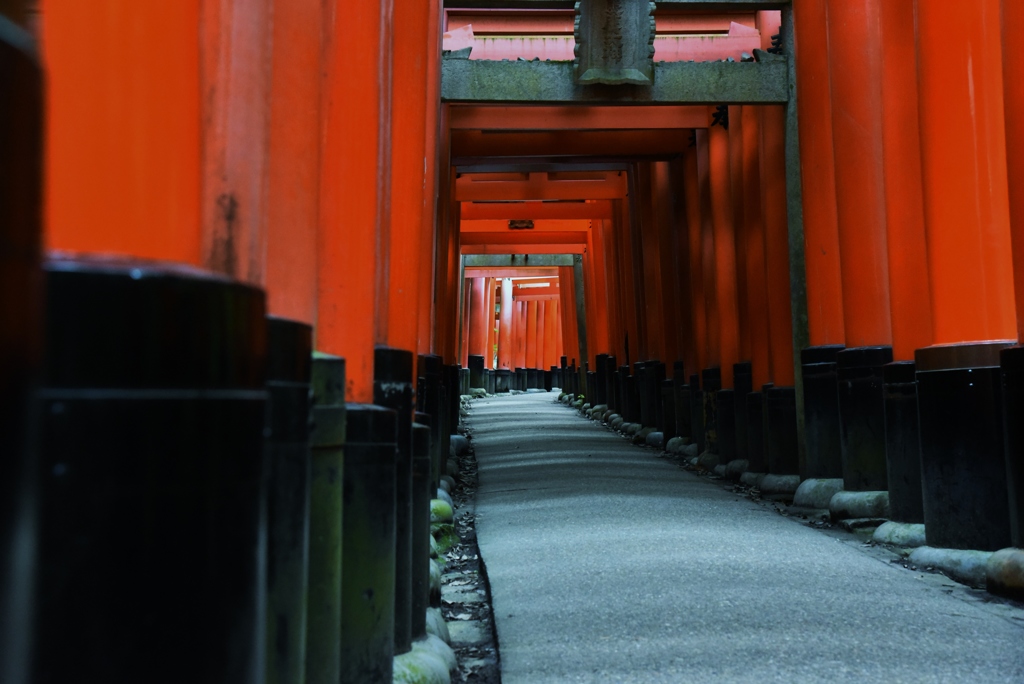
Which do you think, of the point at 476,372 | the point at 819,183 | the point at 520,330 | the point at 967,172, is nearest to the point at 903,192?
the point at 967,172

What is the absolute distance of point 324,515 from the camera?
2.72 meters

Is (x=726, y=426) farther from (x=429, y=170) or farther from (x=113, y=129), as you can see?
(x=113, y=129)

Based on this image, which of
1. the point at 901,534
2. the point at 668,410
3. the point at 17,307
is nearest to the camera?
the point at 17,307

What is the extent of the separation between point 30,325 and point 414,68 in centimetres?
485

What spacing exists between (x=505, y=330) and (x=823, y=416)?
3103 cm

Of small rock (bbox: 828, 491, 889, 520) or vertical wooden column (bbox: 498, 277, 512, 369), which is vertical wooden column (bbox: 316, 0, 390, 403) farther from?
vertical wooden column (bbox: 498, 277, 512, 369)

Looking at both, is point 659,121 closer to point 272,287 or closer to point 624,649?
point 624,649

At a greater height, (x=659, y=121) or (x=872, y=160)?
(x=659, y=121)

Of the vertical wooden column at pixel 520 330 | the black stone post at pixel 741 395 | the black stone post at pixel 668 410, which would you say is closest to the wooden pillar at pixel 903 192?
the black stone post at pixel 741 395

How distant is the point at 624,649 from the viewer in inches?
163

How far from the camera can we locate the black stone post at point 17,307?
882 mm

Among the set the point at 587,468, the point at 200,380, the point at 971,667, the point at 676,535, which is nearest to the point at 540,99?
the point at 587,468

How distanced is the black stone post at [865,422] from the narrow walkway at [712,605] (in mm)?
698

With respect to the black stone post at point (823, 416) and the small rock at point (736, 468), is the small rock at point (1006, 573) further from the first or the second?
the small rock at point (736, 468)
